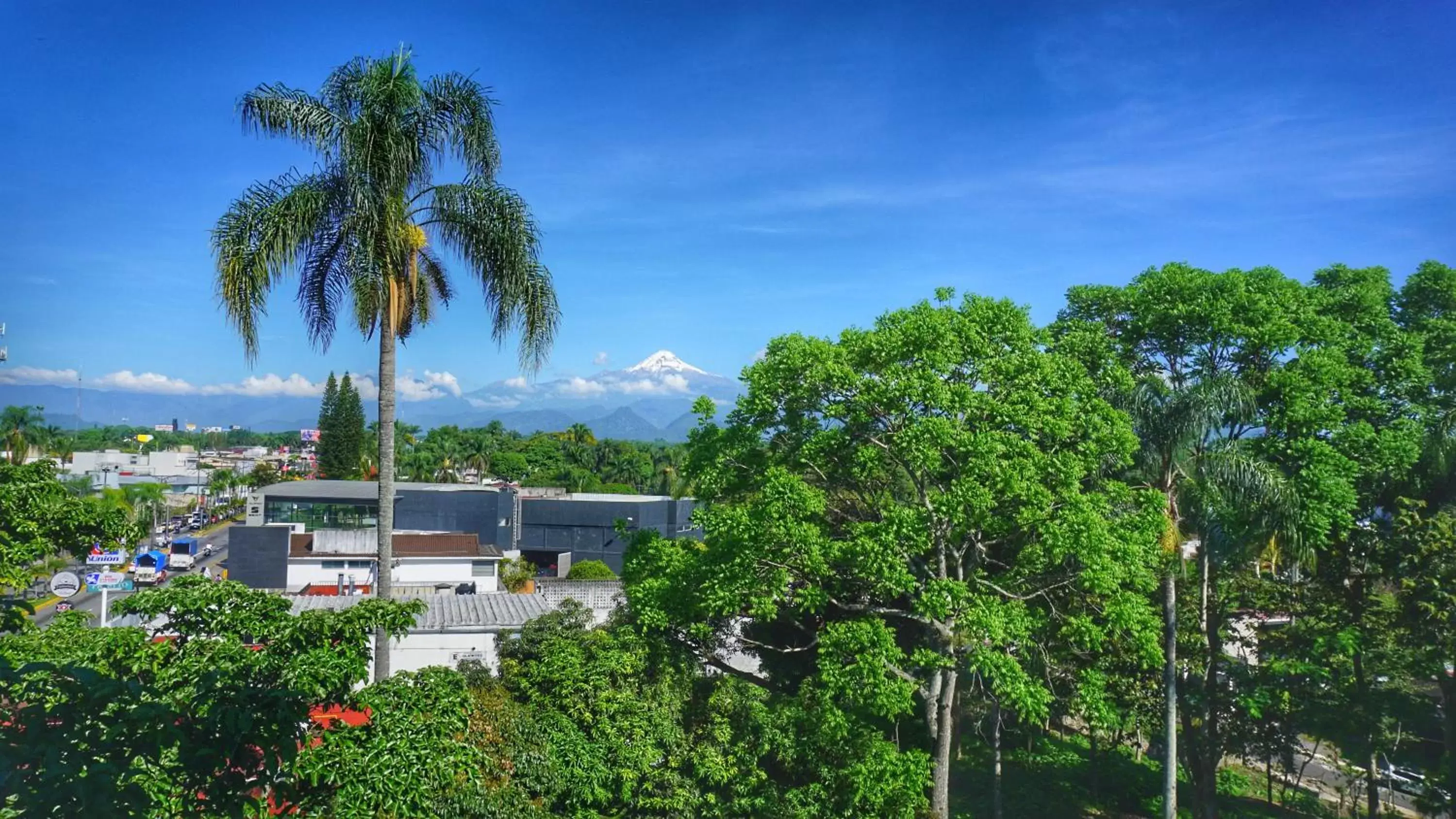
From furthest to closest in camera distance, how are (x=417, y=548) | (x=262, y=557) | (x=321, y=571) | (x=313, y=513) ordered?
1. (x=313, y=513)
2. (x=417, y=548)
3. (x=321, y=571)
4. (x=262, y=557)

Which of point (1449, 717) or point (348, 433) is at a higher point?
point (348, 433)

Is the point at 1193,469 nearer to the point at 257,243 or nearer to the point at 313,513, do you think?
the point at 257,243

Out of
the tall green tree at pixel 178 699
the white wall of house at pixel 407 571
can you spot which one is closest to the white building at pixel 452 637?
the tall green tree at pixel 178 699

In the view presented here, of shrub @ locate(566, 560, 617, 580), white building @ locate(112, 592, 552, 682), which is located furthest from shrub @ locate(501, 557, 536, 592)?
white building @ locate(112, 592, 552, 682)

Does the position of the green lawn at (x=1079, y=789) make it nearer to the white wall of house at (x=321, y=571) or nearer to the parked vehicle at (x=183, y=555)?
the white wall of house at (x=321, y=571)

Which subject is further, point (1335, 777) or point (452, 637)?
point (1335, 777)

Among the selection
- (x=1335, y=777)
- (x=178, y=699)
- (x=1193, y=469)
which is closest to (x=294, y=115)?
(x=178, y=699)
